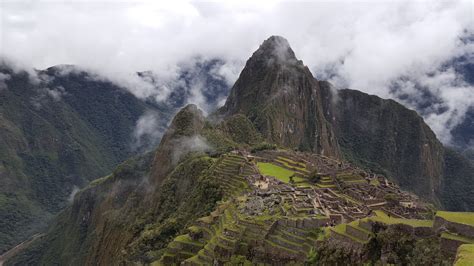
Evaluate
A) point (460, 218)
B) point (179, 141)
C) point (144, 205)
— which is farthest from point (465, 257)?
point (179, 141)

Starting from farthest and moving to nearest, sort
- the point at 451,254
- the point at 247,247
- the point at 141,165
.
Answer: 1. the point at 141,165
2. the point at 247,247
3. the point at 451,254

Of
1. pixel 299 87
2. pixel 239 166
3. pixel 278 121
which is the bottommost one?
pixel 239 166

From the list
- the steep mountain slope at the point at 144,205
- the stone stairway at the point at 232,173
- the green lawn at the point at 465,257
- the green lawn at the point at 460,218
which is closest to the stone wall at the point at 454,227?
the green lawn at the point at 460,218

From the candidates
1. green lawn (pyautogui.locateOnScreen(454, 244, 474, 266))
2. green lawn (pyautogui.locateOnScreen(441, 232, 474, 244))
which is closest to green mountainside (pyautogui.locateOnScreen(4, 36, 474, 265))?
green lawn (pyautogui.locateOnScreen(441, 232, 474, 244))

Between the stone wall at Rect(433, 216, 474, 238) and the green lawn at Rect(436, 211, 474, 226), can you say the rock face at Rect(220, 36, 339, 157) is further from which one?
the stone wall at Rect(433, 216, 474, 238)

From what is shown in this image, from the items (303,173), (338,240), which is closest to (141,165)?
(303,173)

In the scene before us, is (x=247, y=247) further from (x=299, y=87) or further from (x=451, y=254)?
(x=299, y=87)

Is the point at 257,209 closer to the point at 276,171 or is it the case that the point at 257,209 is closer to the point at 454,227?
the point at 454,227

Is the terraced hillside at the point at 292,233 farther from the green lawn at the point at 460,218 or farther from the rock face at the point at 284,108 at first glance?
the rock face at the point at 284,108
